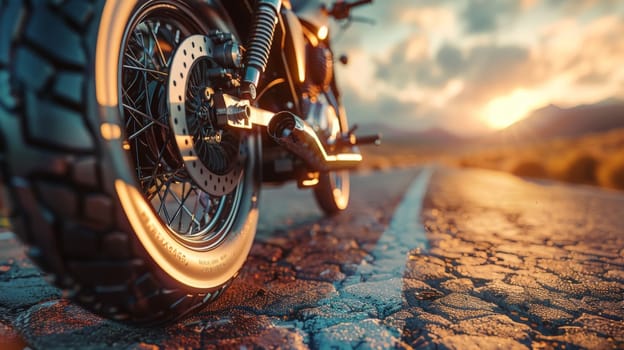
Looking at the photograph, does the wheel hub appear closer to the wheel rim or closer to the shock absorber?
the wheel rim

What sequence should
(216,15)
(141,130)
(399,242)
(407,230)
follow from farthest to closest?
(407,230), (399,242), (216,15), (141,130)

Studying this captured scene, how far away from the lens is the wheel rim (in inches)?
49.4

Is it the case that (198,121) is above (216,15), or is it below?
below

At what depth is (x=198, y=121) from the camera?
4.55 feet

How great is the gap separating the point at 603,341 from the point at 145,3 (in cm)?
173

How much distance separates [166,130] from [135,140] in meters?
0.12

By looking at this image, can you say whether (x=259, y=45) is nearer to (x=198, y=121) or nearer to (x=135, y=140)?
(x=198, y=121)

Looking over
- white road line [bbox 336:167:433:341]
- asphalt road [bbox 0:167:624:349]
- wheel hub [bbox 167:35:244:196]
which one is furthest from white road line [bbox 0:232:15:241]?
white road line [bbox 336:167:433:341]

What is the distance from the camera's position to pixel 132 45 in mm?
1371

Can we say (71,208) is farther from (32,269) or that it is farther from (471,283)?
(471,283)

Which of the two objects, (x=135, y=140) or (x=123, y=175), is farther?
(x=135, y=140)

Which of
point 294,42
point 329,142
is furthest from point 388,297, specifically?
point 294,42

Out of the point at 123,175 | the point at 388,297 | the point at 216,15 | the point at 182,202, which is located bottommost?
the point at 388,297

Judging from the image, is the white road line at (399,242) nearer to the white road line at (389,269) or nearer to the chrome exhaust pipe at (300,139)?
the white road line at (389,269)
